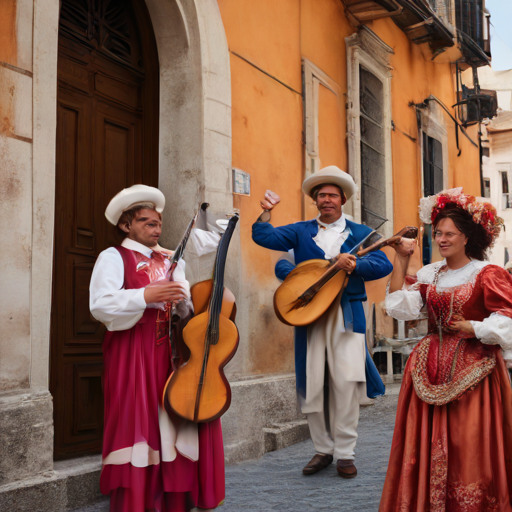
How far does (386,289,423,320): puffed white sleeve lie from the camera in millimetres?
3619

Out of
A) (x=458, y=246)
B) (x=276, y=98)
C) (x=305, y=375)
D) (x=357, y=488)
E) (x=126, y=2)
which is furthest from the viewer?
(x=276, y=98)

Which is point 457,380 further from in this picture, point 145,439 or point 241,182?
point 241,182

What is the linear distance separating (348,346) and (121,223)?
177 cm

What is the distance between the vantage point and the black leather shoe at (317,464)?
177 inches

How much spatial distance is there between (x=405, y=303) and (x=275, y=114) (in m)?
3.07

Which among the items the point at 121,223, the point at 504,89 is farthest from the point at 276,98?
the point at 504,89

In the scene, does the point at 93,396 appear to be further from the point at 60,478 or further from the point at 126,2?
the point at 126,2

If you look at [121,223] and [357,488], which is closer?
[121,223]

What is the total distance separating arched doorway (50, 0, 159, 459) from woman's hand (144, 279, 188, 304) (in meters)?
1.12

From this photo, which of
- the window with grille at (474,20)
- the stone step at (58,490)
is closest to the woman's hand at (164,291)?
the stone step at (58,490)

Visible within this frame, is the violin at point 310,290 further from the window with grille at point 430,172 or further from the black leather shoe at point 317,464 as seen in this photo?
the window with grille at point 430,172

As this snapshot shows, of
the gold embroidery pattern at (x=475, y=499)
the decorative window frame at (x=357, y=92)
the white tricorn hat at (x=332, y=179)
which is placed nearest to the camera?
the gold embroidery pattern at (x=475, y=499)

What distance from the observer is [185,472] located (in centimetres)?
335

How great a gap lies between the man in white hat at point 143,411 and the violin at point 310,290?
122 centimetres
